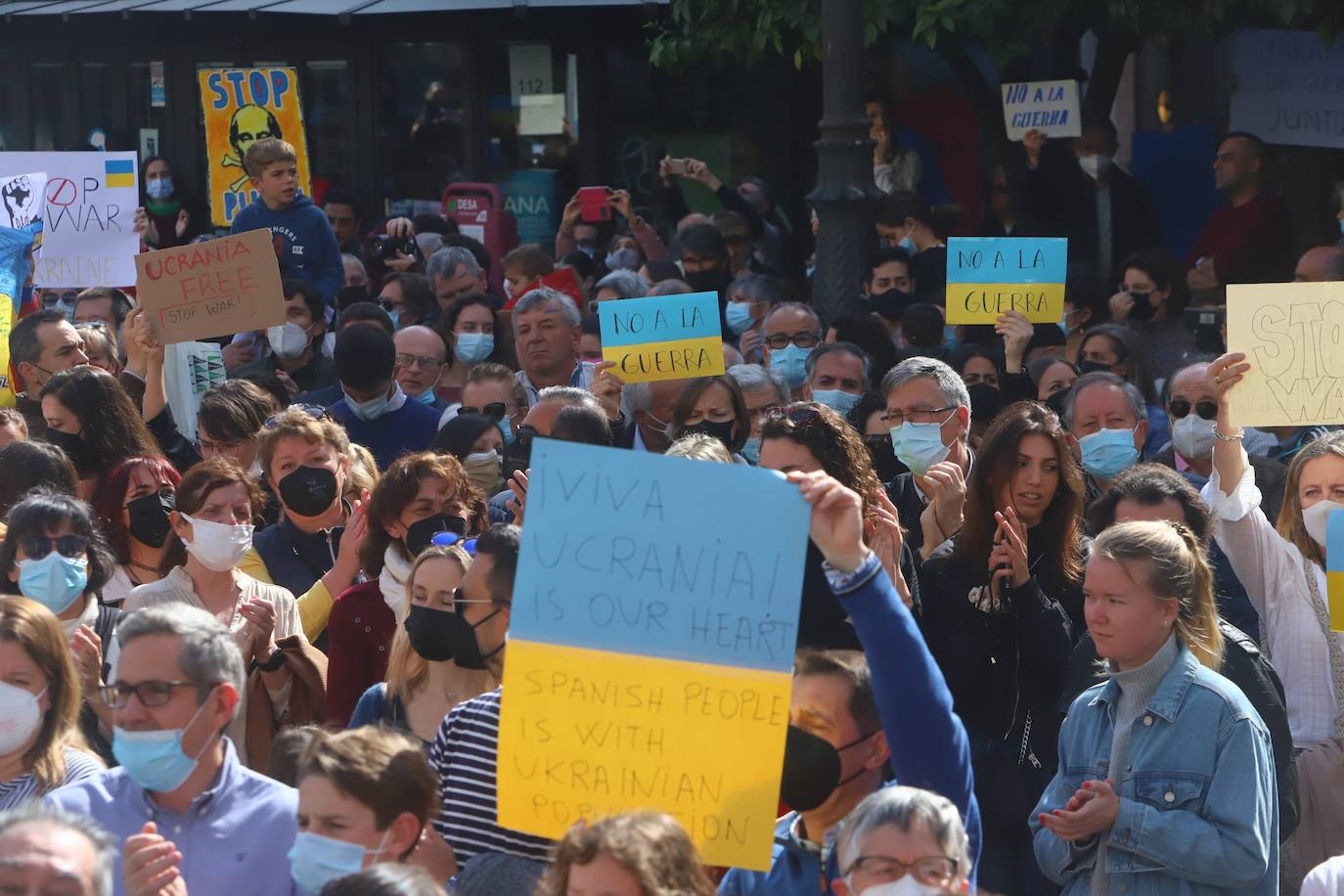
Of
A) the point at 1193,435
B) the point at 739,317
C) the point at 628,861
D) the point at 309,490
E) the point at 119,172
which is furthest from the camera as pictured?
the point at 119,172

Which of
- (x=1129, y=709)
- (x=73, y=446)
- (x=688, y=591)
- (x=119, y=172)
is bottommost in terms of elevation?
(x=1129, y=709)

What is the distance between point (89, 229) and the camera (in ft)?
33.0

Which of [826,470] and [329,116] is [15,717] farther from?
[329,116]

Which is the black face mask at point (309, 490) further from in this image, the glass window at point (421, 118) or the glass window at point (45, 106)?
the glass window at point (45, 106)

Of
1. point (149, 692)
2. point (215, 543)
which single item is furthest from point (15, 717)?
point (215, 543)

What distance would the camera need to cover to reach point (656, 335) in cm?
775

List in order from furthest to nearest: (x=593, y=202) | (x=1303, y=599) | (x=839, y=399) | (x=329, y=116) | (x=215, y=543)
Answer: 1. (x=329, y=116)
2. (x=593, y=202)
3. (x=839, y=399)
4. (x=215, y=543)
5. (x=1303, y=599)

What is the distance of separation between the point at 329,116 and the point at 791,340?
341 inches

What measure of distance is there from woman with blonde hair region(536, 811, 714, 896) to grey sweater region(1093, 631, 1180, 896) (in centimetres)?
124

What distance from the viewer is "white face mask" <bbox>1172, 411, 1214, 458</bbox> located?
656 cm

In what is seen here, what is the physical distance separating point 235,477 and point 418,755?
2210 mm

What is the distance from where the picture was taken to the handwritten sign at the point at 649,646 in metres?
3.46

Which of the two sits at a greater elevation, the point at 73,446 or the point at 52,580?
the point at 73,446

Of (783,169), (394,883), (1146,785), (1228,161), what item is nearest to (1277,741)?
(1146,785)
